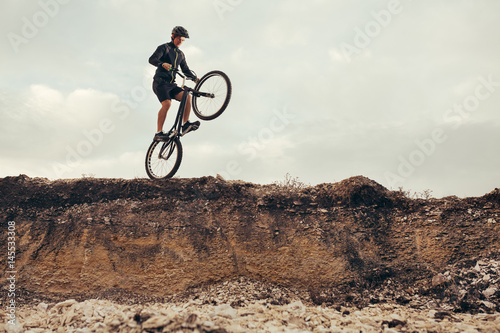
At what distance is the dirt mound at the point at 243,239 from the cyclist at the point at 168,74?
5.35 ft

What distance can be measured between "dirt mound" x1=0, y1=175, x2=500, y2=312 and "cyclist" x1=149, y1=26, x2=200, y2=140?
1.63 meters

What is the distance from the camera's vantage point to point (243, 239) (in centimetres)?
772

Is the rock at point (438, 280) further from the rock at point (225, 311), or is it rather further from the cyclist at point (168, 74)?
the cyclist at point (168, 74)

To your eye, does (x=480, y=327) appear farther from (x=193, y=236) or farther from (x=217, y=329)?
(x=193, y=236)

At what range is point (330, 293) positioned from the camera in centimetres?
695

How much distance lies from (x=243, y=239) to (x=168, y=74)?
4.13 meters

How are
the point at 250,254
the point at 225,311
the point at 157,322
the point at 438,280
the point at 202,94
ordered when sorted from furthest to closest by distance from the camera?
the point at 202,94 → the point at 250,254 → the point at 438,280 → the point at 225,311 → the point at 157,322

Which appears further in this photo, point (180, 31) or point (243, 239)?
point (180, 31)

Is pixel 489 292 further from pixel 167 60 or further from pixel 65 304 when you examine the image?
pixel 167 60

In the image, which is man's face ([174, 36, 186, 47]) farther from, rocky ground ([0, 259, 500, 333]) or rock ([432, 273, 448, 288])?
rock ([432, 273, 448, 288])

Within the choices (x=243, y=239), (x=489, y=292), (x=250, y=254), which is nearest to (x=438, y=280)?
(x=489, y=292)

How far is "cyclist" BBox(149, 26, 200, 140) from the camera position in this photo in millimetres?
8422

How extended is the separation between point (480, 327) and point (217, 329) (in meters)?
3.85

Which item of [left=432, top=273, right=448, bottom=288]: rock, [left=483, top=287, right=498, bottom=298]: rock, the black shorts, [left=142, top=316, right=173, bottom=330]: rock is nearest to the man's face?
the black shorts
